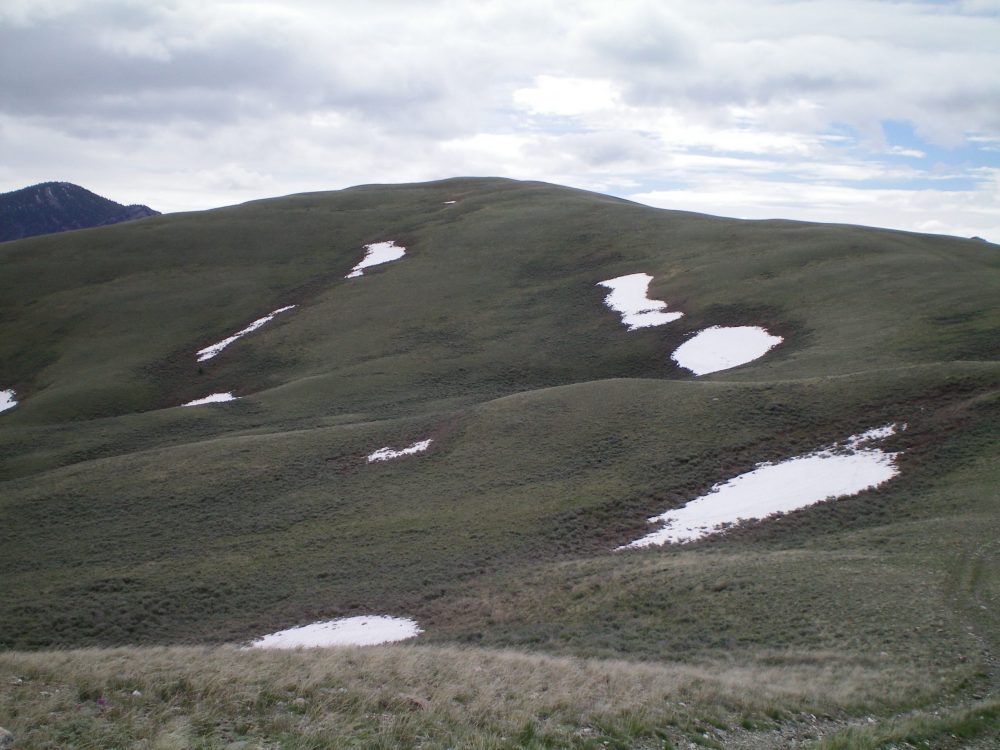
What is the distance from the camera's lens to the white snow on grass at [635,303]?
207 ft

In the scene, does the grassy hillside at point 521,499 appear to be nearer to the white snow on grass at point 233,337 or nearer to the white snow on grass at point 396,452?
the white snow on grass at point 396,452

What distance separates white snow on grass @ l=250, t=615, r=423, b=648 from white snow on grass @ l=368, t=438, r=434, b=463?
15027 millimetres

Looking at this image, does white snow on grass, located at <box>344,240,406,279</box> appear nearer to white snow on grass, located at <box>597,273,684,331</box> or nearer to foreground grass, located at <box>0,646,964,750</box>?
white snow on grass, located at <box>597,273,684,331</box>

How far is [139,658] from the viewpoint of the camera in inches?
496

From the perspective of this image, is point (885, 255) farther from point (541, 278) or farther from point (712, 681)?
point (712, 681)

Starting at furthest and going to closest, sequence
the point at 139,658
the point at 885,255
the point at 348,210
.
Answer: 1. the point at 348,210
2. the point at 885,255
3. the point at 139,658

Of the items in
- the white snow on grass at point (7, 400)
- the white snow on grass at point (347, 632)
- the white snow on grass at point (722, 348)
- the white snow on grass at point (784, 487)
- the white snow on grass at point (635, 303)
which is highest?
the white snow on grass at point (635, 303)

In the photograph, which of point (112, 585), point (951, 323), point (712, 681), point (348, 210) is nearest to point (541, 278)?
point (951, 323)

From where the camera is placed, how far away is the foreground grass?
9.77m

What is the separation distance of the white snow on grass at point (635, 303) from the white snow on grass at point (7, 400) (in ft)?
180

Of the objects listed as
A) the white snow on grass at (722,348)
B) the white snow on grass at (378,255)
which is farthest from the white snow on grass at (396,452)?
the white snow on grass at (378,255)

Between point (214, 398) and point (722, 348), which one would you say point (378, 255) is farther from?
point (722, 348)

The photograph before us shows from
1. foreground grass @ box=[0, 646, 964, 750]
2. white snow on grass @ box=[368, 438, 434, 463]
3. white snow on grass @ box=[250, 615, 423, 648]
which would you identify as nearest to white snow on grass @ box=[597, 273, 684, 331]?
white snow on grass @ box=[368, 438, 434, 463]

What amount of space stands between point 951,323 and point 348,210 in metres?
89.4
